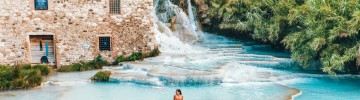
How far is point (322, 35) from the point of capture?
17422mm

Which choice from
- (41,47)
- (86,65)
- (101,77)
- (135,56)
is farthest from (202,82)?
(41,47)

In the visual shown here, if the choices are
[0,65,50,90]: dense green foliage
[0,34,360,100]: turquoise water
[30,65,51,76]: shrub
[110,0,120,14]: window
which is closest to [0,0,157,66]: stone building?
[110,0,120,14]: window

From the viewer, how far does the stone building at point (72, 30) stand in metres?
21.1

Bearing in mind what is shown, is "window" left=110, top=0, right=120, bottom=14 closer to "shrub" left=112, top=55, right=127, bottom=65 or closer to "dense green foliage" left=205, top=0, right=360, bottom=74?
"shrub" left=112, top=55, right=127, bottom=65

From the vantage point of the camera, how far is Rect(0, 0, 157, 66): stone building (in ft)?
69.3

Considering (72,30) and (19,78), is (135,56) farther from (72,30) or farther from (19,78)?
(19,78)

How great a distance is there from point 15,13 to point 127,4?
512 cm

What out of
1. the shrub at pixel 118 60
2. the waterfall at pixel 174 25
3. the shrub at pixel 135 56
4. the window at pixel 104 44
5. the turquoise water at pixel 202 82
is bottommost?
the turquoise water at pixel 202 82

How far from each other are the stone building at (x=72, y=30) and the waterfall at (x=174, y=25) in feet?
12.6

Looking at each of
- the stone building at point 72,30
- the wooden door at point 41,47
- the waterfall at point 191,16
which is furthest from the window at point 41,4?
the waterfall at point 191,16

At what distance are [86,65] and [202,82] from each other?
6.63 m

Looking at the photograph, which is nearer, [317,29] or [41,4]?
[317,29]

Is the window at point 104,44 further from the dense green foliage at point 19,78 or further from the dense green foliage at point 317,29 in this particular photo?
the dense green foliage at point 317,29

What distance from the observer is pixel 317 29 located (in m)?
17.4
